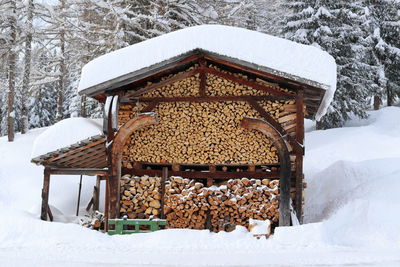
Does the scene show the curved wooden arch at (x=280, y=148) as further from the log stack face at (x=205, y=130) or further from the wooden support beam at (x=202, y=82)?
the wooden support beam at (x=202, y=82)

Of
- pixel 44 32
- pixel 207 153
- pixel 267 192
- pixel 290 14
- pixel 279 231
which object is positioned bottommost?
pixel 279 231

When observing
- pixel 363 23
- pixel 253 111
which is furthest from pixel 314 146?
pixel 253 111

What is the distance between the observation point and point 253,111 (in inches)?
424

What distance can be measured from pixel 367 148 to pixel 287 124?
11.7 meters

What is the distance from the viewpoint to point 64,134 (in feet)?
51.3

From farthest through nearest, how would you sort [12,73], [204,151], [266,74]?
[12,73]
[204,151]
[266,74]

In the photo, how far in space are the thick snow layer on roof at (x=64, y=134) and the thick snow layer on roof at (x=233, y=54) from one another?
465cm

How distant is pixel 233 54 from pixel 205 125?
1.91m

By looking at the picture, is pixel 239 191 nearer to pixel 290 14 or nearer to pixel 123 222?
pixel 123 222

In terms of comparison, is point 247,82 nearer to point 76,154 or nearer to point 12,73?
point 76,154

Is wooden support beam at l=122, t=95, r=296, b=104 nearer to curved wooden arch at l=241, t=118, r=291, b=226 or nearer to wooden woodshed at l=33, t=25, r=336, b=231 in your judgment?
wooden woodshed at l=33, t=25, r=336, b=231

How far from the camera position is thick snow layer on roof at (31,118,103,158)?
1469cm

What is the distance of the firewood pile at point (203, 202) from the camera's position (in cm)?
1060

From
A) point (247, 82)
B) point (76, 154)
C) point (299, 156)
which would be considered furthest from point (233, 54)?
point (76, 154)
